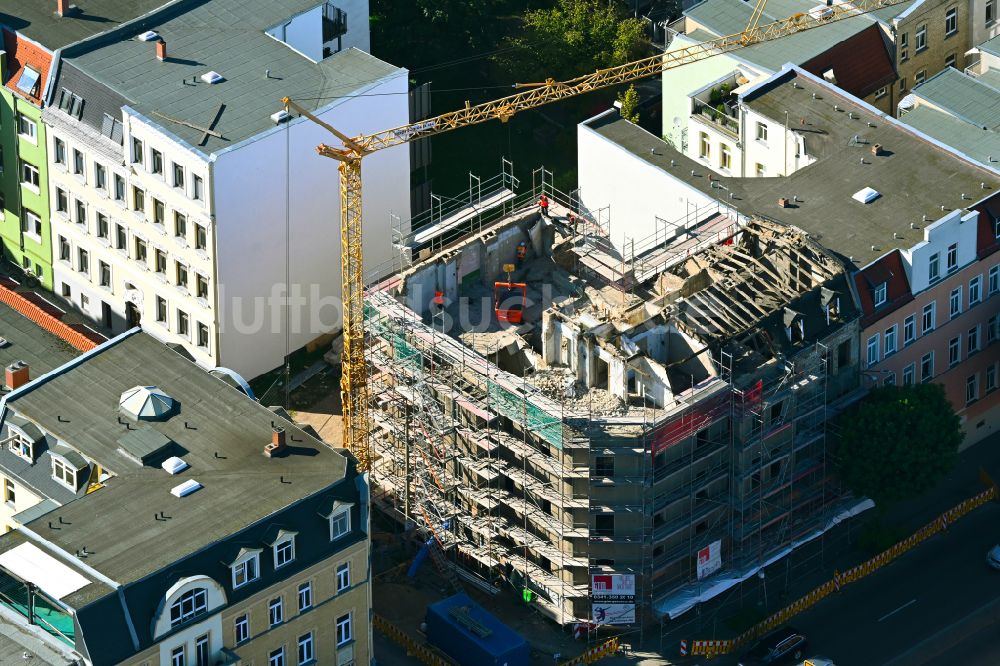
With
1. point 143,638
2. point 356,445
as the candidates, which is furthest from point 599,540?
point 143,638

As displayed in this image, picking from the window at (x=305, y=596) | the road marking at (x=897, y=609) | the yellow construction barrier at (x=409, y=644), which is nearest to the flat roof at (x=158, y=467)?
the window at (x=305, y=596)

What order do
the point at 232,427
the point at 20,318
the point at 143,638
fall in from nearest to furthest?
the point at 143,638, the point at 232,427, the point at 20,318

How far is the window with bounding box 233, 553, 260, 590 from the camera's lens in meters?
162

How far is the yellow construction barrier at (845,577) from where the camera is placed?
184375 mm

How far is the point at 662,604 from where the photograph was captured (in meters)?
184

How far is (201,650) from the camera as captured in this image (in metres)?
162

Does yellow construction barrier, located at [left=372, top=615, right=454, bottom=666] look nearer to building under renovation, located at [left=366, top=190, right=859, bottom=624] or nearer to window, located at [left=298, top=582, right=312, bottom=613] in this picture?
building under renovation, located at [left=366, top=190, right=859, bottom=624]

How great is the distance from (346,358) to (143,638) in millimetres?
37636

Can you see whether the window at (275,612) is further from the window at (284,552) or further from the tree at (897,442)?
the tree at (897,442)

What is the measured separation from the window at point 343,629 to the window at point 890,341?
154 ft

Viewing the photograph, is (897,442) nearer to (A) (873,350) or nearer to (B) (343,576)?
(A) (873,350)

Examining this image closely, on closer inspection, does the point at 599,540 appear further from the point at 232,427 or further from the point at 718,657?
the point at 232,427

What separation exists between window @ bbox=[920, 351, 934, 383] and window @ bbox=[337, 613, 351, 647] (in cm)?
5107

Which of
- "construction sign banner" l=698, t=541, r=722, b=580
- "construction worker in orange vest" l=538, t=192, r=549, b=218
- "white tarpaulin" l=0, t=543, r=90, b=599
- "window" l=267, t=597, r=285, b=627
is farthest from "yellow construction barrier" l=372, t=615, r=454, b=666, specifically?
"construction worker in orange vest" l=538, t=192, r=549, b=218
